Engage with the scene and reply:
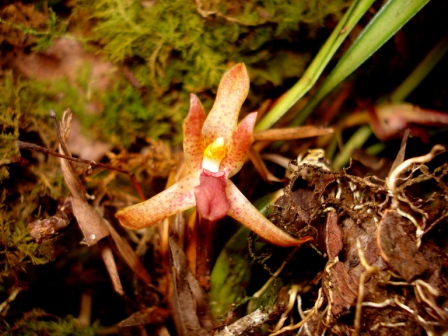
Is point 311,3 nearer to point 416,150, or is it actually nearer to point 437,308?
point 416,150

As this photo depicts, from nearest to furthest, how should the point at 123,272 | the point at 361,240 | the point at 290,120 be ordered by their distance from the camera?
1. the point at 361,240
2. the point at 123,272
3. the point at 290,120

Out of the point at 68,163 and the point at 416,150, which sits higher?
the point at 416,150

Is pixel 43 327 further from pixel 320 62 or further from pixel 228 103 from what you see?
pixel 320 62

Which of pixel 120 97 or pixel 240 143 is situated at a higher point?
pixel 240 143

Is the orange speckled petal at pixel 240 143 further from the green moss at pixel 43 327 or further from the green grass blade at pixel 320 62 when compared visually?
the green moss at pixel 43 327

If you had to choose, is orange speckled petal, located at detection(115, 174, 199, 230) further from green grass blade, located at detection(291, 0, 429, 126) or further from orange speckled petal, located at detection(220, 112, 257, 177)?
green grass blade, located at detection(291, 0, 429, 126)

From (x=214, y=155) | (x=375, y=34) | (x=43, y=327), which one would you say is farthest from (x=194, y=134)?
(x=43, y=327)

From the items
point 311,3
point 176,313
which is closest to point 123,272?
point 176,313
